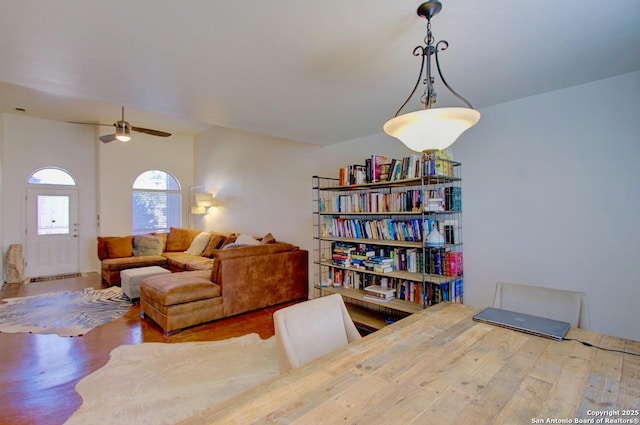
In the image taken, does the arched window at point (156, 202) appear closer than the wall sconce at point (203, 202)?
No

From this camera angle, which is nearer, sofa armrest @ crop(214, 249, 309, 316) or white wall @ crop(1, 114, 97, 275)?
sofa armrest @ crop(214, 249, 309, 316)

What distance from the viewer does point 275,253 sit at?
13.8 feet

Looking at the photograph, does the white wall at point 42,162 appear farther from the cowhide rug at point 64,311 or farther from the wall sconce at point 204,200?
the wall sconce at point 204,200

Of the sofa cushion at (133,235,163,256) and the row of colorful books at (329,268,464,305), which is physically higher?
the sofa cushion at (133,235,163,256)

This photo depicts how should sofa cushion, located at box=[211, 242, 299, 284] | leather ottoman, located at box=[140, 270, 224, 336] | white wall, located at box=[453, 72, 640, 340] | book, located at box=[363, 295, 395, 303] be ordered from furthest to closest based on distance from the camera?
sofa cushion, located at box=[211, 242, 299, 284], leather ottoman, located at box=[140, 270, 224, 336], book, located at box=[363, 295, 395, 303], white wall, located at box=[453, 72, 640, 340]

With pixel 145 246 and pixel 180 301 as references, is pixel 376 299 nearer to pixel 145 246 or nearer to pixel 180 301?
pixel 180 301

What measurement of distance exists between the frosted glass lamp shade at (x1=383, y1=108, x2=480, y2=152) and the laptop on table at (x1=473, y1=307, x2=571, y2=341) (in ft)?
3.02

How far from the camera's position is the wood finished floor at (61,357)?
2021 mm

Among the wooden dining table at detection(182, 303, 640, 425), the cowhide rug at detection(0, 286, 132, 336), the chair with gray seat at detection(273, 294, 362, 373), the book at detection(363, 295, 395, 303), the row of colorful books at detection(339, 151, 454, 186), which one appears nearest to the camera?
the wooden dining table at detection(182, 303, 640, 425)

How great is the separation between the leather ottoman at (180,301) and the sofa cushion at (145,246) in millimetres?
2572

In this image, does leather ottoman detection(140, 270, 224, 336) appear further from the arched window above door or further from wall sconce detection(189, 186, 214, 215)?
the arched window above door

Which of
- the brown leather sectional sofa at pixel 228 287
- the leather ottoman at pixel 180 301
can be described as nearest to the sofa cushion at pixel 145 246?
the brown leather sectional sofa at pixel 228 287

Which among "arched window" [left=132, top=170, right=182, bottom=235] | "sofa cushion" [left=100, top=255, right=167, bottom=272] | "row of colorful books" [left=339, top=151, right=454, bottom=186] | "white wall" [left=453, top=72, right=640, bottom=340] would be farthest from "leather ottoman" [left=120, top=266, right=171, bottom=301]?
"white wall" [left=453, top=72, right=640, bottom=340]

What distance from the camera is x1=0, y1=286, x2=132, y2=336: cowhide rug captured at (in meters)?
3.41
